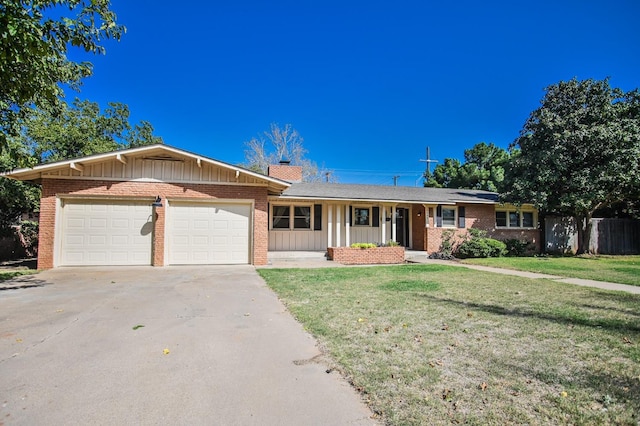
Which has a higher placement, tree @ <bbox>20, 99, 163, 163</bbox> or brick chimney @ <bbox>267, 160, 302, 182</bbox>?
tree @ <bbox>20, 99, 163, 163</bbox>

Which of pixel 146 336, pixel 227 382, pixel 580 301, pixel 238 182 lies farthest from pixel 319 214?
pixel 227 382

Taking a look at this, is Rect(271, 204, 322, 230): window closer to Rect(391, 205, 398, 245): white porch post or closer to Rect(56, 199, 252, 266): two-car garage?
Rect(391, 205, 398, 245): white porch post

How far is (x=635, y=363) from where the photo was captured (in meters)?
3.73

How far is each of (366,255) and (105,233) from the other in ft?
32.3

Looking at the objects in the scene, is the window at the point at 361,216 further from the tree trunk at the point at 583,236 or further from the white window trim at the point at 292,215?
the tree trunk at the point at 583,236

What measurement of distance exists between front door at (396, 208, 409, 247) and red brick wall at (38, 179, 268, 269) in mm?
8813

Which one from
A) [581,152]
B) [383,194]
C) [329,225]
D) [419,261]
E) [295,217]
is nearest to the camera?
[419,261]

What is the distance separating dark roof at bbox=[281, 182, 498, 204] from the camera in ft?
54.4

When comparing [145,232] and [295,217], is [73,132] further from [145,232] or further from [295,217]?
[295,217]

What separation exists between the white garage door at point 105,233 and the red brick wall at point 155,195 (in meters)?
0.33

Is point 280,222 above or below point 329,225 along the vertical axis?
above

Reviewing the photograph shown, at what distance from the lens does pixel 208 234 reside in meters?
13.0

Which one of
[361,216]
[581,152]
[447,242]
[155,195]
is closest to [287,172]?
[361,216]

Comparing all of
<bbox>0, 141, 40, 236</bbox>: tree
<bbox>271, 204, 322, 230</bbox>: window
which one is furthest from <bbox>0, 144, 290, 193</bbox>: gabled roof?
<bbox>271, 204, 322, 230</bbox>: window
